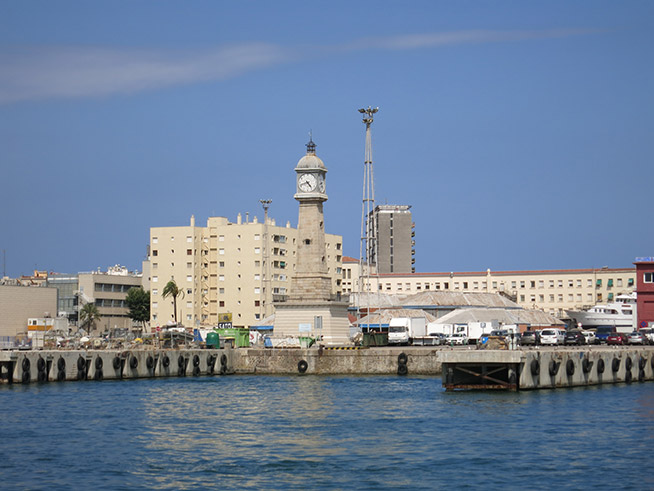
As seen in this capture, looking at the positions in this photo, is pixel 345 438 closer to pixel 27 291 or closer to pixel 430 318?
pixel 430 318

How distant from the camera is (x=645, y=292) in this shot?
11631cm

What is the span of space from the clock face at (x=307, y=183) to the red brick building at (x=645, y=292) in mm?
46473

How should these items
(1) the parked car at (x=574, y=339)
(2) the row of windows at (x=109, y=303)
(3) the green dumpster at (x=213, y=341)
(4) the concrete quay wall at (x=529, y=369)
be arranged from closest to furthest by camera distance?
(4) the concrete quay wall at (x=529, y=369) → (1) the parked car at (x=574, y=339) → (3) the green dumpster at (x=213, y=341) → (2) the row of windows at (x=109, y=303)

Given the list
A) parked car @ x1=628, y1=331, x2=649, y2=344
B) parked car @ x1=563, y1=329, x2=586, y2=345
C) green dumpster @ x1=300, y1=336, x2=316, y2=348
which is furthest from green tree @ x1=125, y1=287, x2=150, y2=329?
parked car @ x1=628, y1=331, x2=649, y2=344

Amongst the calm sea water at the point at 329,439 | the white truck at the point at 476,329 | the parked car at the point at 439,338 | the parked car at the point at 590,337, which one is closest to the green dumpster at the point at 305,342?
the parked car at the point at 439,338

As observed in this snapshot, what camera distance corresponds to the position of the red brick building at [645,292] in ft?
380

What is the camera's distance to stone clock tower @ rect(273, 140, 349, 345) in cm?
8438

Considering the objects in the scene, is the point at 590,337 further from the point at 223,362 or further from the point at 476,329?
the point at 223,362

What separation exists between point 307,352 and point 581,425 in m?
37.5

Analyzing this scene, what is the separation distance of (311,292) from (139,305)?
74979mm

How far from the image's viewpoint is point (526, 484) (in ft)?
104

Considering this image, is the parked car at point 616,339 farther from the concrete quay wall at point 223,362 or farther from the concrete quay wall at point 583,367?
the concrete quay wall at point 223,362

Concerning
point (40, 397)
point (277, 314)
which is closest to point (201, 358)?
point (277, 314)

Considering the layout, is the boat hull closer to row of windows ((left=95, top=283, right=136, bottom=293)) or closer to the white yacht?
the white yacht
